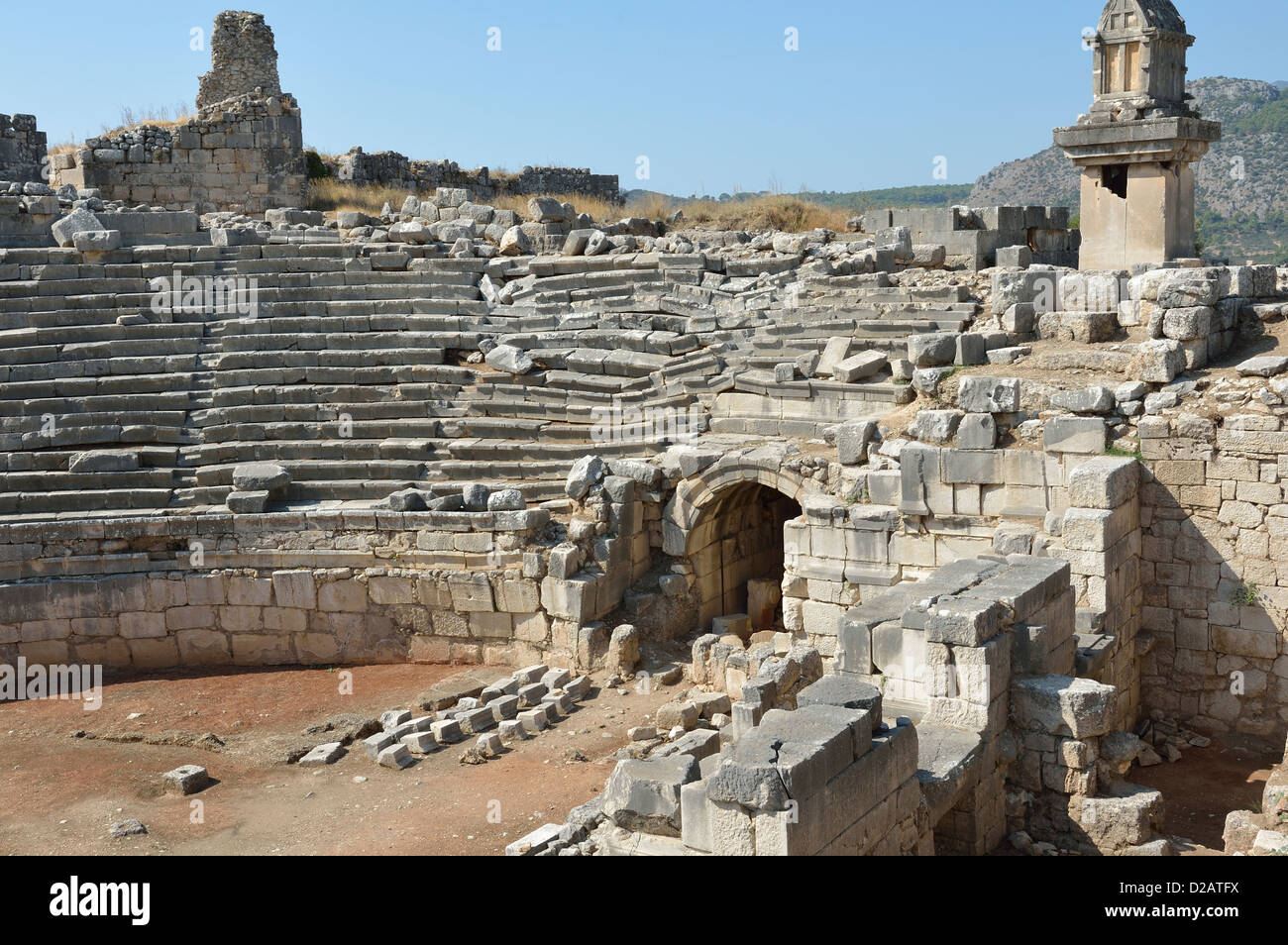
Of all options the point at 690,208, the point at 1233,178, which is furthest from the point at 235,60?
the point at 1233,178

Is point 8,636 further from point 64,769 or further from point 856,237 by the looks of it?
point 856,237

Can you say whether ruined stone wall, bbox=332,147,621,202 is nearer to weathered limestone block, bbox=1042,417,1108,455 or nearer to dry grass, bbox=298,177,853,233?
dry grass, bbox=298,177,853,233

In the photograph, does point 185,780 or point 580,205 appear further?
point 580,205

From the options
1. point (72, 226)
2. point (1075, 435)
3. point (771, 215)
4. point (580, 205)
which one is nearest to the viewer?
point (1075, 435)

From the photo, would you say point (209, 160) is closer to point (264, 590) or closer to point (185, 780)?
point (264, 590)

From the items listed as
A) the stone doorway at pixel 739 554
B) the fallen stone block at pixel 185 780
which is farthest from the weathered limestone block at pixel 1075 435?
the fallen stone block at pixel 185 780

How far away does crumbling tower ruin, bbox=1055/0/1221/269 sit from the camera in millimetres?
16891

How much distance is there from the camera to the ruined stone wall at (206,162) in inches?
849

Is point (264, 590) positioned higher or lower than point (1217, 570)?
lower

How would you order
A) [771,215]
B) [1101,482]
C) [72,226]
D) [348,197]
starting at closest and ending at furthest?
[1101,482] → [72,226] → [771,215] → [348,197]

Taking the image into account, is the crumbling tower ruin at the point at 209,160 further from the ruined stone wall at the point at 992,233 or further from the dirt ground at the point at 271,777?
the dirt ground at the point at 271,777

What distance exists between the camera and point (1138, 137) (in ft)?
55.5

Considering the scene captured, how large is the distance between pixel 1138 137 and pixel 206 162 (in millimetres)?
15105

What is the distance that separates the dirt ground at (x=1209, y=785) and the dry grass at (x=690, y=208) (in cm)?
1313
